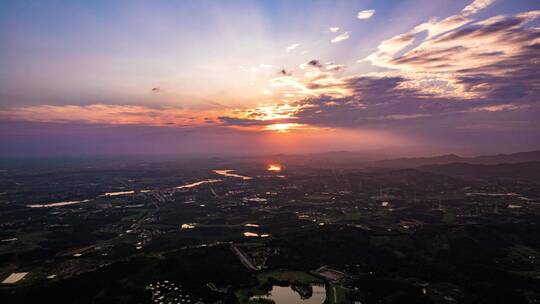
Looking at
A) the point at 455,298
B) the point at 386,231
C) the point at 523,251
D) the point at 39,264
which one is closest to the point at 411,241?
the point at 386,231

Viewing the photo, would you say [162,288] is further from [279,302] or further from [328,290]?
[328,290]

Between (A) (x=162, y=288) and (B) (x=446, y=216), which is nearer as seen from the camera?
(A) (x=162, y=288)

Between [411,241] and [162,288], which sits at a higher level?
[411,241]

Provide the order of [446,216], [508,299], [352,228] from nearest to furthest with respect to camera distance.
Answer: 1. [508,299]
2. [352,228]
3. [446,216]

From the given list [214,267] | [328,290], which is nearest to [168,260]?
[214,267]

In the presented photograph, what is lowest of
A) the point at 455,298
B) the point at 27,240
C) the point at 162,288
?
the point at 27,240

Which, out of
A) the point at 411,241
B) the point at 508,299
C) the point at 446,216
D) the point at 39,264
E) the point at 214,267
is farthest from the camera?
the point at 446,216

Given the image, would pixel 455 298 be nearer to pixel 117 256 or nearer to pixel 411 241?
pixel 411 241
